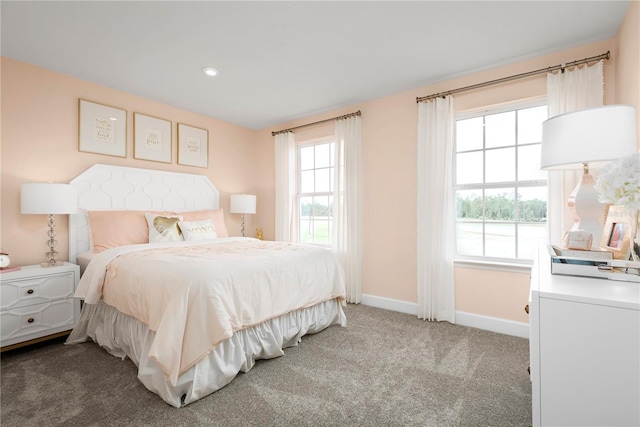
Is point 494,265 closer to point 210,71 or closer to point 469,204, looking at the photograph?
point 469,204

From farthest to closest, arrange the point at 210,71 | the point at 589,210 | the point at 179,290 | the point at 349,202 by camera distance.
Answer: the point at 349,202 → the point at 210,71 → the point at 179,290 → the point at 589,210

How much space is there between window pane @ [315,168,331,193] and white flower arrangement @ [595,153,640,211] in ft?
10.9

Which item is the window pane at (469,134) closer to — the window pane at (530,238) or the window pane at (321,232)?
the window pane at (530,238)

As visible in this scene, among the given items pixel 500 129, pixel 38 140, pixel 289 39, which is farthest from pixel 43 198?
pixel 500 129

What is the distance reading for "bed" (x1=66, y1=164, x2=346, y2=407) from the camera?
1.79 m

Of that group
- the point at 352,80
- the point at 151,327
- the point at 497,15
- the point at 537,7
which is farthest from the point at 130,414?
the point at 537,7

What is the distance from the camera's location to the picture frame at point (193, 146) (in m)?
4.09

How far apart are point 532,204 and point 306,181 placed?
9.27 feet

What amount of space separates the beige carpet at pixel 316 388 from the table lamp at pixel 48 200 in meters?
1.14

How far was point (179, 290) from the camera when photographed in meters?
1.82

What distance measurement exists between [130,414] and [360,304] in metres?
2.63

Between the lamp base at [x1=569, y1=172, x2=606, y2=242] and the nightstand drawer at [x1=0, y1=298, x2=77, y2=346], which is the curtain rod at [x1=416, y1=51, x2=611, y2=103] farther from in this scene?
the nightstand drawer at [x1=0, y1=298, x2=77, y2=346]

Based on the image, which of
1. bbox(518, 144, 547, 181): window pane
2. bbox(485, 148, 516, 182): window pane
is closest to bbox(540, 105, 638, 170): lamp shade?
bbox(518, 144, 547, 181): window pane

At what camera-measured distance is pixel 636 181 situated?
1.02 m
